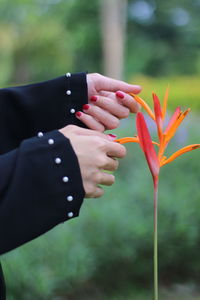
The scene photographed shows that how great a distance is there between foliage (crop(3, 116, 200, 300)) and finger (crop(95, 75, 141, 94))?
4.13 ft

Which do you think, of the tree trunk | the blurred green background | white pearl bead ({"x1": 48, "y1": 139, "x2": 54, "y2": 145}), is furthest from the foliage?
the tree trunk

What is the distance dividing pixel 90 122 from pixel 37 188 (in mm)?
296

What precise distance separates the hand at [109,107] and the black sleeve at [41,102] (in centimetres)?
4

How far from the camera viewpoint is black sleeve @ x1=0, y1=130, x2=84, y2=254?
871mm

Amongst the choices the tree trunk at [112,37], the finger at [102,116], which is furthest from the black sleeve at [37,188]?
the tree trunk at [112,37]

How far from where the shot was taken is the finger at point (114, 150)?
95 cm

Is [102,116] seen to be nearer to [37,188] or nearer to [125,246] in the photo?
[37,188]

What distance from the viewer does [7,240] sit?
889mm

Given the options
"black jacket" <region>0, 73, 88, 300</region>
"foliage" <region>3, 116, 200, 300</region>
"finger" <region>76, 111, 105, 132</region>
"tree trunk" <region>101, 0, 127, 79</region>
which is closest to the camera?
"black jacket" <region>0, 73, 88, 300</region>

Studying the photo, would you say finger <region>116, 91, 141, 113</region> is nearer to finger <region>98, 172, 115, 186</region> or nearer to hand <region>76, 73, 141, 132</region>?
hand <region>76, 73, 141, 132</region>

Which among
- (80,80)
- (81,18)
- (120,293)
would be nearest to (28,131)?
(80,80)

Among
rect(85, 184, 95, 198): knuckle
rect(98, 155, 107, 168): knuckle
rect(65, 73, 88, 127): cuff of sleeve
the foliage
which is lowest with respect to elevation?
the foliage

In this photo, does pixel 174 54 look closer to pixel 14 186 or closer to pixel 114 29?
pixel 114 29

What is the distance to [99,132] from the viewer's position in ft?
3.27
